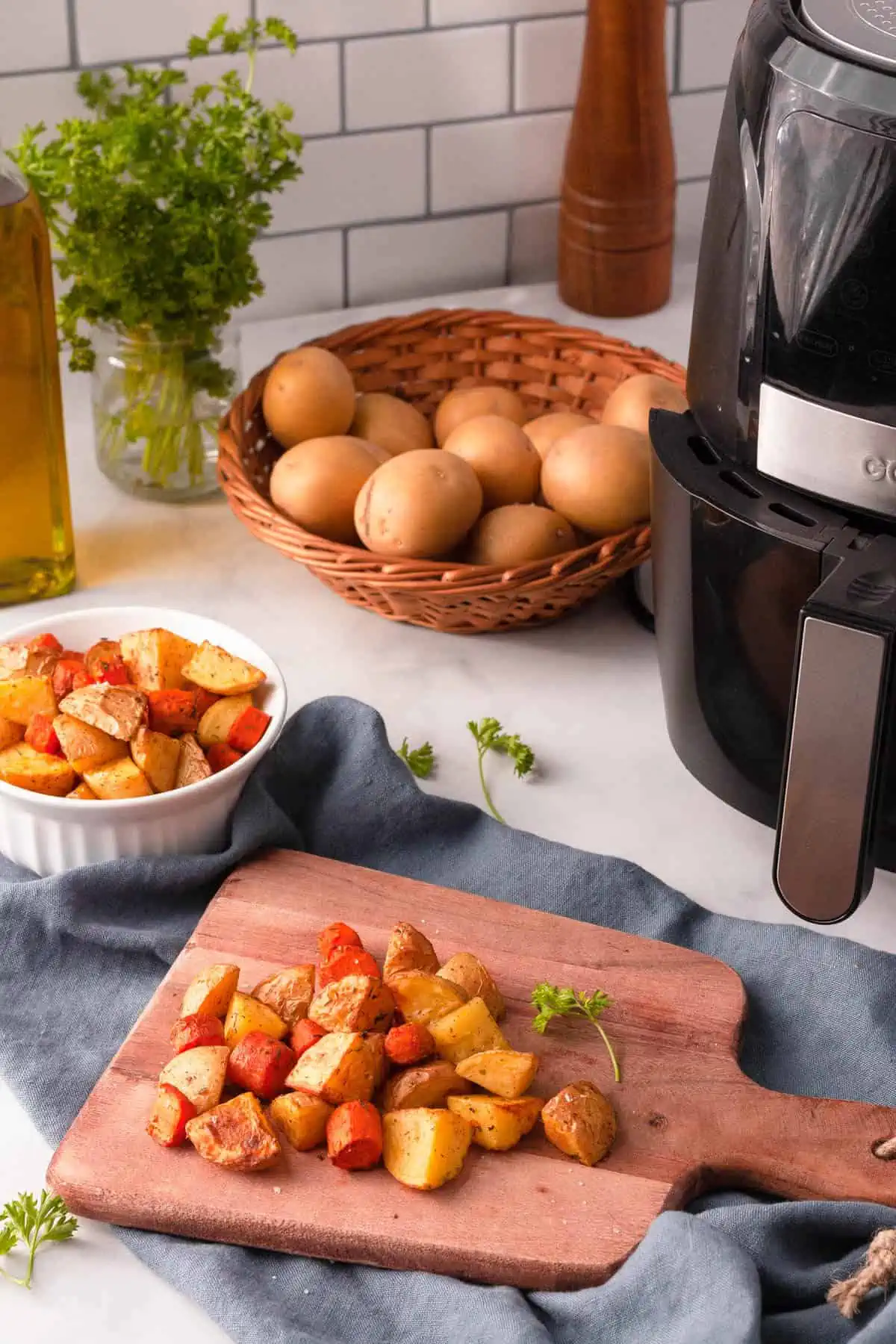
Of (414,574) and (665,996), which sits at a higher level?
(414,574)

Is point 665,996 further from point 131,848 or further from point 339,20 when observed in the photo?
point 339,20

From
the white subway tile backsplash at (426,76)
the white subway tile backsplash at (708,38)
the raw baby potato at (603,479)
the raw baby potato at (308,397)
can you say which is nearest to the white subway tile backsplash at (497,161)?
the white subway tile backsplash at (426,76)

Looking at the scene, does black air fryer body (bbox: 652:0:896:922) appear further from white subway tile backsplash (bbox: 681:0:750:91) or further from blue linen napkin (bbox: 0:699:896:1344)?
white subway tile backsplash (bbox: 681:0:750:91)

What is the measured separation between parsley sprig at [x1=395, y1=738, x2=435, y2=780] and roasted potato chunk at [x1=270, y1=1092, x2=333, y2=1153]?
31 cm

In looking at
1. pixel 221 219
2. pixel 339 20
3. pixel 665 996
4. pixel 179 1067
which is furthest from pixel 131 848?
pixel 339 20

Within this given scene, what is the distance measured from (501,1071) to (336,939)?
12 cm

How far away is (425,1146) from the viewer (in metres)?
0.74

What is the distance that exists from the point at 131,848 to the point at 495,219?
84 cm

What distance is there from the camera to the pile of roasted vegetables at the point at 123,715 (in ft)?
2.99

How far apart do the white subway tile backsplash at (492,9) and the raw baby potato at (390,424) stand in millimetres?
393

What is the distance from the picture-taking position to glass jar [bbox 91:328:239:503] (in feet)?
4.02

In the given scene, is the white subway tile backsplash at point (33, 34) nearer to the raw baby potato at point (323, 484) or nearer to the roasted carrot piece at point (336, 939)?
the raw baby potato at point (323, 484)

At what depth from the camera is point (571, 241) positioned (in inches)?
60.2

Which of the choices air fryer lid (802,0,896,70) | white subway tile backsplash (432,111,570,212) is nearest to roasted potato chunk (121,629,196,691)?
air fryer lid (802,0,896,70)
